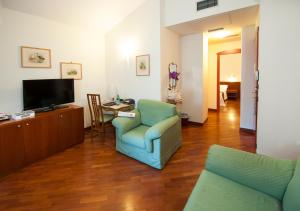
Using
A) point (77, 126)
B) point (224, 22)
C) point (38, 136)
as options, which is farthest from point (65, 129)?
point (224, 22)

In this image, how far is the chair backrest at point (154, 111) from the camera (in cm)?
321

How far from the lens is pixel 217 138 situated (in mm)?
3957

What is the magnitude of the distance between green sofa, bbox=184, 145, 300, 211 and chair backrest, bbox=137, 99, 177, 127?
150 centimetres

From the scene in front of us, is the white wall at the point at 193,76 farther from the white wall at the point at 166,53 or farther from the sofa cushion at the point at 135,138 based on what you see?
the sofa cushion at the point at 135,138

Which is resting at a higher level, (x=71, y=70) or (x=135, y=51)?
(x=135, y=51)

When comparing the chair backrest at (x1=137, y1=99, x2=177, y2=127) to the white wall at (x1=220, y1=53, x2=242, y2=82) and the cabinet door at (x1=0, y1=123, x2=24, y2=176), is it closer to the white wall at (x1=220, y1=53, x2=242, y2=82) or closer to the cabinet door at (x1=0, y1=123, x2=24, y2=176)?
the cabinet door at (x1=0, y1=123, x2=24, y2=176)

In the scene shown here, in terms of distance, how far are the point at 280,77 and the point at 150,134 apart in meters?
2.06

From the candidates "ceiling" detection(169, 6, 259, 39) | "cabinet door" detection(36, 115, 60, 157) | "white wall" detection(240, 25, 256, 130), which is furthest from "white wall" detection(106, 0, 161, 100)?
"white wall" detection(240, 25, 256, 130)

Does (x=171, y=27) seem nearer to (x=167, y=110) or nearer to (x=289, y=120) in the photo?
(x=167, y=110)

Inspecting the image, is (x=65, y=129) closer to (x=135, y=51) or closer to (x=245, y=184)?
(x=135, y=51)

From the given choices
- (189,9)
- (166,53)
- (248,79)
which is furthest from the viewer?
(248,79)

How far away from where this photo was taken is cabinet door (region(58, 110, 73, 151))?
3.33 metres

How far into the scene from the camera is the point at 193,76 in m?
4.89

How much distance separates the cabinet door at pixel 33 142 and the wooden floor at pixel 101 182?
0.43ft
